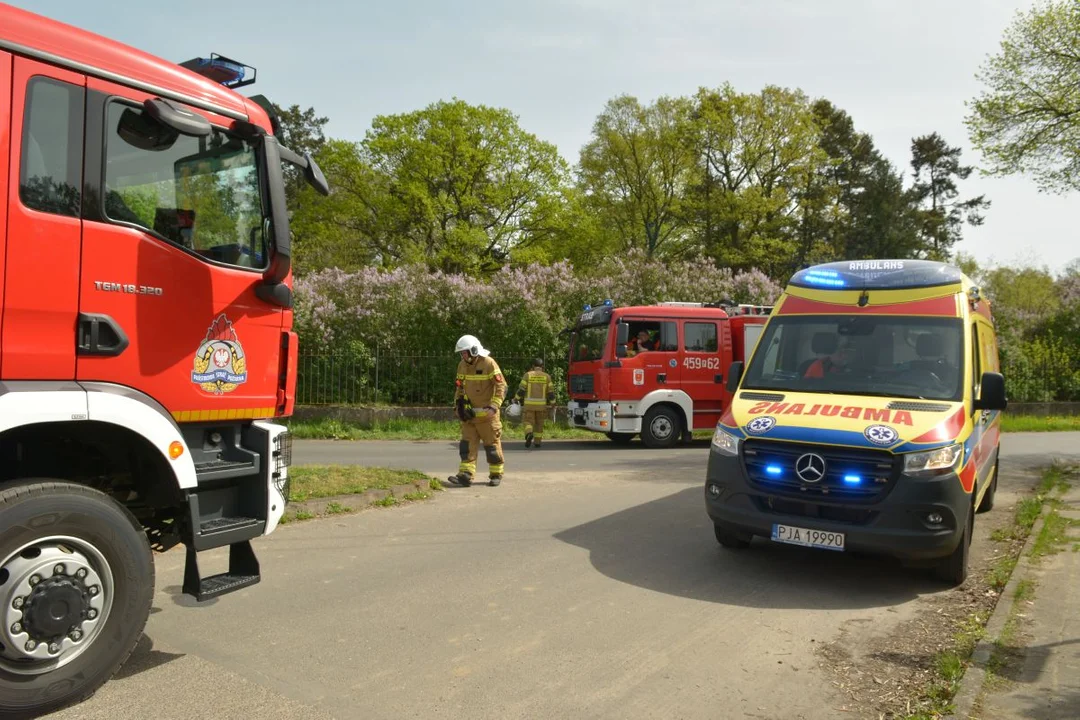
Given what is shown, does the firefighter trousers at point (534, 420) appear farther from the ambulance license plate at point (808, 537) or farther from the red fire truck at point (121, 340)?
the red fire truck at point (121, 340)

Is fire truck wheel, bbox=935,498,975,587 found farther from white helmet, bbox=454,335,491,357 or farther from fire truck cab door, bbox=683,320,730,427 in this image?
fire truck cab door, bbox=683,320,730,427

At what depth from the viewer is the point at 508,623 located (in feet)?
16.1

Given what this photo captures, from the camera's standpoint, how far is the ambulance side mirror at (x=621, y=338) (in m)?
15.5

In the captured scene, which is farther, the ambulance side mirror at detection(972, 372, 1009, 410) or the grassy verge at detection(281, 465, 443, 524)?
the grassy verge at detection(281, 465, 443, 524)

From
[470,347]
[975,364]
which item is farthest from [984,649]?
[470,347]

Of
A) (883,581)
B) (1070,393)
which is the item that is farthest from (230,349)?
(1070,393)

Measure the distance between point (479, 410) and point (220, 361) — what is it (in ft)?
19.1

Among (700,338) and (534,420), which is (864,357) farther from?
(534,420)

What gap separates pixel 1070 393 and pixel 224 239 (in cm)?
2843

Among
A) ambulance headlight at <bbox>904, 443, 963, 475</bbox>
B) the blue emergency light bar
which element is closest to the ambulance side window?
the blue emergency light bar

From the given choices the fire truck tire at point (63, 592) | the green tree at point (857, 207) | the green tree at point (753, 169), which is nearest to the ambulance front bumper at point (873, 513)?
the fire truck tire at point (63, 592)

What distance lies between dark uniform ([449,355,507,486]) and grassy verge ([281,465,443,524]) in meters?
0.57

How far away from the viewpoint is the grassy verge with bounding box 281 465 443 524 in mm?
8250

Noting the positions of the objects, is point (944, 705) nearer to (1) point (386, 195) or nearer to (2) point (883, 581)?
(2) point (883, 581)
